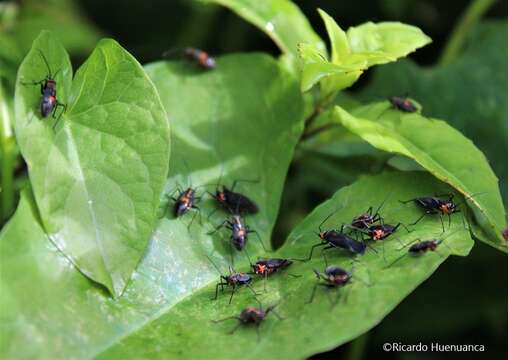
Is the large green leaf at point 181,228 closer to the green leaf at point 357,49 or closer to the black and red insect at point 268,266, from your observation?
the black and red insect at point 268,266

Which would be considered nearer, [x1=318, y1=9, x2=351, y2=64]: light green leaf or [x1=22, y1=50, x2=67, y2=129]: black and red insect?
[x1=22, y1=50, x2=67, y2=129]: black and red insect

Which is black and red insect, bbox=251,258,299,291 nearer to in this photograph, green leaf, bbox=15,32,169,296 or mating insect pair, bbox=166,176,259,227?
mating insect pair, bbox=166,176,259,227

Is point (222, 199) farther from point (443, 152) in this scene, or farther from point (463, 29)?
point (463, 29)

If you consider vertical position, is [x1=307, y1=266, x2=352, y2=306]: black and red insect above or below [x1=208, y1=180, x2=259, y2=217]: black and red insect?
above

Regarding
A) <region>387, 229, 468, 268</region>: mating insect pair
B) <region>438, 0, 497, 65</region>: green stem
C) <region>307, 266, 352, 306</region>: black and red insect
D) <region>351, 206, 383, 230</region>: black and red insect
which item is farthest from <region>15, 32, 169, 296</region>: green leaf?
<region>438, 0, 497, 65</region>: green stem

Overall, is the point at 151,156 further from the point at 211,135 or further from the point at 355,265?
the point at 355,265

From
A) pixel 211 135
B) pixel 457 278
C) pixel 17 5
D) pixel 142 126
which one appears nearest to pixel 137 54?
pixel 17 5
